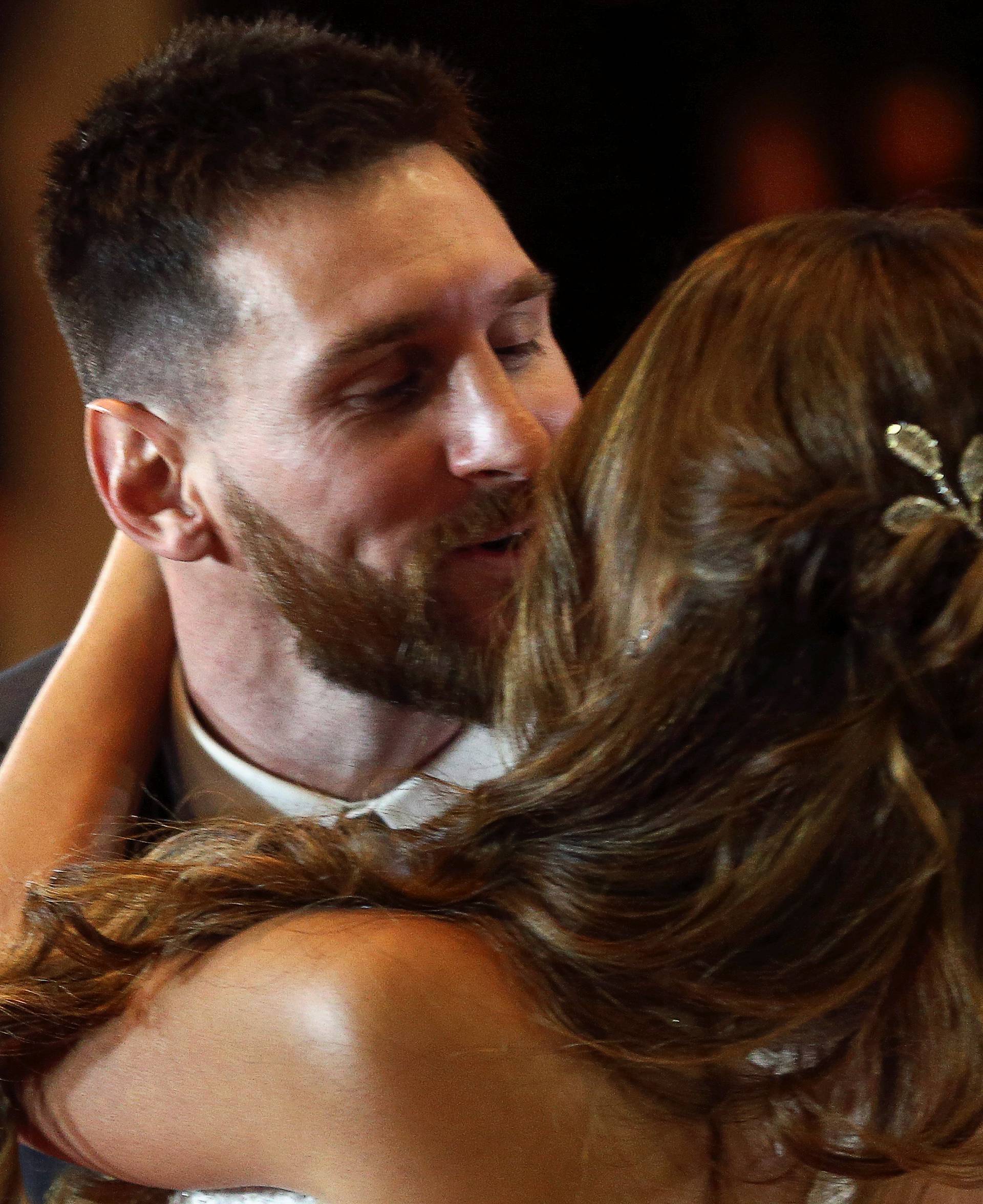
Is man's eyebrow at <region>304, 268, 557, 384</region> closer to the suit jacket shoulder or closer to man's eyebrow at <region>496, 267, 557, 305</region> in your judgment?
man's eyebrow at <region>496, 267, 557, 305</region>

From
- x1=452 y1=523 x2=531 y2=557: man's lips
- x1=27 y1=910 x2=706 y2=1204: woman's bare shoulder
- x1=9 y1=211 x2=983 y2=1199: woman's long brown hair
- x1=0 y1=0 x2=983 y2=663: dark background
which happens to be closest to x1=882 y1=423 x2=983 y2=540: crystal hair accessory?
x1=9 y1=211 x2=983 y2=1199: woman's long brown hair

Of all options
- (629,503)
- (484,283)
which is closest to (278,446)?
(484,283)

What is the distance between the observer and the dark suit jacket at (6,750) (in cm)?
135

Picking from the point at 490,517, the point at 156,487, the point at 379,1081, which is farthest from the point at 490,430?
the point at 379,1081

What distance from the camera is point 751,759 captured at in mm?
883

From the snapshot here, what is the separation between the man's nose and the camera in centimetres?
134

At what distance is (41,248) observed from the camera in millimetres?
1590

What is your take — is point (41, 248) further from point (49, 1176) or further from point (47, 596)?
point (47, 596)

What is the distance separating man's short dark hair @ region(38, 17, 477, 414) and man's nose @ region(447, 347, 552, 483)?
0.24 meters

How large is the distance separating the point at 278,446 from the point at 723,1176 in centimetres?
78

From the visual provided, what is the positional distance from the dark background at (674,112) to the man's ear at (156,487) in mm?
828

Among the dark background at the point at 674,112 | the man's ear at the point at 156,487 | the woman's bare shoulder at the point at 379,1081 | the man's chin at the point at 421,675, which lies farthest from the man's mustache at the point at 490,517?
the dark background at the point at 674,112

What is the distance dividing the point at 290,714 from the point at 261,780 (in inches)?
3.1

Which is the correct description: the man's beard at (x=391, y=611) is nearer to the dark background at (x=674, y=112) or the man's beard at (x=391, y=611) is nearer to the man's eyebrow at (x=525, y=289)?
the man's eyebrow at (x=525, y=289)
